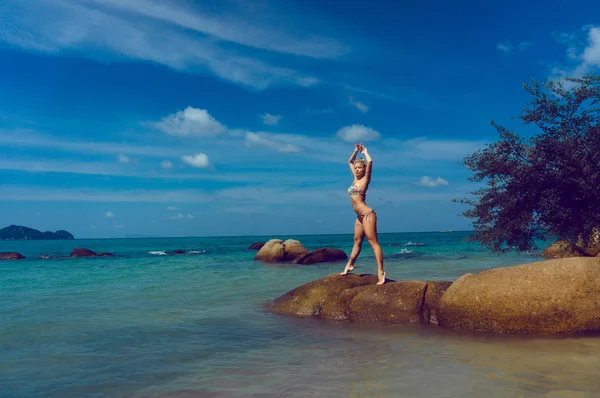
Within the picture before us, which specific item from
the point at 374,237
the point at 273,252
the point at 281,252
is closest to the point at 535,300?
the point at 374,237

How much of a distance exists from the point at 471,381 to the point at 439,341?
84.0 inches

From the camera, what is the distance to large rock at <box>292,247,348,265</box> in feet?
105

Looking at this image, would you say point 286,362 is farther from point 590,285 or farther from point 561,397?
point 590,285

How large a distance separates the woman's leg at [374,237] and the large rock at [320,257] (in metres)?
21.5

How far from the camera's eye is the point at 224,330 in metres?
9.59

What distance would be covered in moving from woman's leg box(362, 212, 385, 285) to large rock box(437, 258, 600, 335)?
186 cm

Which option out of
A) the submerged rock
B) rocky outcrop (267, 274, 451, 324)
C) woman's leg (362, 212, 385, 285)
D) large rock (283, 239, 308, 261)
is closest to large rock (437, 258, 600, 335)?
rocky outcrop (267, 274, 451, 324)

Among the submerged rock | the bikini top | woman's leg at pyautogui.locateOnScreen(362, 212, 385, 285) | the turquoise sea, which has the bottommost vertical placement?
the turquoise sea

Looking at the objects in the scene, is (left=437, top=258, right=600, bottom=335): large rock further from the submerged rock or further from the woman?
the submerged rock

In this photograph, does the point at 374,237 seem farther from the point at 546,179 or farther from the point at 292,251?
the point at 292,251

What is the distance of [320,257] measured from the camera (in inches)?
1302

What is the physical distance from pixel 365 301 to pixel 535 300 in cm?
333

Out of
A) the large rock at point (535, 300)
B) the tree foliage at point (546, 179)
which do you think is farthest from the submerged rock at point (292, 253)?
the large rock at point (535, 300)

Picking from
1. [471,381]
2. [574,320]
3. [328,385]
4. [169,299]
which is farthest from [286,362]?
[169,299]
